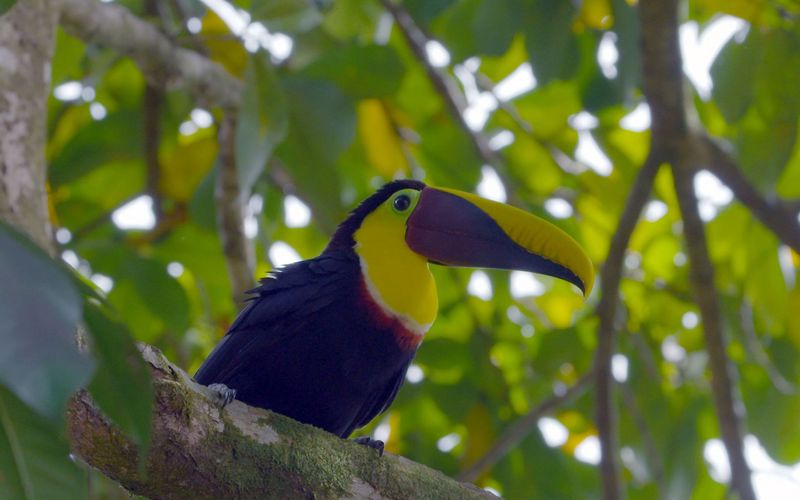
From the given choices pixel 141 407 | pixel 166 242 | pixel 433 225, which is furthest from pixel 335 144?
pixel 141 407

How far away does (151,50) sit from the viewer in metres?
3.79

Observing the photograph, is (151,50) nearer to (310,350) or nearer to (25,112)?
(25,112)

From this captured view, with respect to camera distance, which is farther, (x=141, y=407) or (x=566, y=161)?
(x=566, y=161)

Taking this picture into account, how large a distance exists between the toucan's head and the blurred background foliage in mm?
394

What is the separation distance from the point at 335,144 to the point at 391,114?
0.85 m

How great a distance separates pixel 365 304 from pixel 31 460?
165cm

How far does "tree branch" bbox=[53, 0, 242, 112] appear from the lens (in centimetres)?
354

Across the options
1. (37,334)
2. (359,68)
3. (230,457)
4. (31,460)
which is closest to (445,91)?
(359,68)

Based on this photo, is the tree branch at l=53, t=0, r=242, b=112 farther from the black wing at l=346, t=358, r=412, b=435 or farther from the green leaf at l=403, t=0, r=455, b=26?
the black wing at l=346, t=358, r=412, b=435

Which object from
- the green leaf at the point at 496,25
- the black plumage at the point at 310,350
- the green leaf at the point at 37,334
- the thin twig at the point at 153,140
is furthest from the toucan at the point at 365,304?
the green leaf at the point at 37,334

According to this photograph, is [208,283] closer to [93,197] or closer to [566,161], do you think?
[93,197]

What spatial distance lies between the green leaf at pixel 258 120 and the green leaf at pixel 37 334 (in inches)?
84.5

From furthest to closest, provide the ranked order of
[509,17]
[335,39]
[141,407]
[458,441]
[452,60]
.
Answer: [458,441] → [335,39] → [452,60] → [509,17] → [141,407]

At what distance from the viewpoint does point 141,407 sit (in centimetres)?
132
